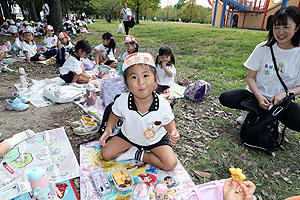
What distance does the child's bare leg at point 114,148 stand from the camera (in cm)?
257

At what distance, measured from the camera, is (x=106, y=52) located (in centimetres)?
680

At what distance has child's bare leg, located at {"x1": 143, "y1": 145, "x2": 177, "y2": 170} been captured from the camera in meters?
2.43

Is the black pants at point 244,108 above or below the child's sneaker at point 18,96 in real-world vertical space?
above

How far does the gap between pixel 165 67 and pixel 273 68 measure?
2.15 m

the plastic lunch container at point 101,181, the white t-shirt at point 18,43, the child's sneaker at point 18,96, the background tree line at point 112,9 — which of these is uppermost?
the background tree line at point 112,9

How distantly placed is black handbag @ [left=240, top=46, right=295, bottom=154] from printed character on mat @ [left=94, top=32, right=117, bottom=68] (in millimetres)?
4884

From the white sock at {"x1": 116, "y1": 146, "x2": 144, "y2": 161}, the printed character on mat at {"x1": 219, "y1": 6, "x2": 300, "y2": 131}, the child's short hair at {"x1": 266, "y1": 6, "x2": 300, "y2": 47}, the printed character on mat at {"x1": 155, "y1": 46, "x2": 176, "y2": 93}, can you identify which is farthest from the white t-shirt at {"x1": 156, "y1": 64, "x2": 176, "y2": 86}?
the white sock at {"x1": 116, "y1": 146, "x2": 144, "y2": 161}

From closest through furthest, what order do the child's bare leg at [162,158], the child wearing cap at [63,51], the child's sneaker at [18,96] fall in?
the child's bare leg at [162,158]
the child's sneaker at [18,96]
the child wearing cap at [63,51]

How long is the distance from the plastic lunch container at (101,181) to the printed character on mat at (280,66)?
2445mm

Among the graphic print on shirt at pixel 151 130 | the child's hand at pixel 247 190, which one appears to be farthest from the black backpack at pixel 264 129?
the graphic print on shirt at pixel 151 130

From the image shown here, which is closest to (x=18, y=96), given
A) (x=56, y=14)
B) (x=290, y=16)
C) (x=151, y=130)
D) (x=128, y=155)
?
(x=128, y=155)

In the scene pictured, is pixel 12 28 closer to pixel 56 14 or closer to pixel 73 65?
pixel 56 14

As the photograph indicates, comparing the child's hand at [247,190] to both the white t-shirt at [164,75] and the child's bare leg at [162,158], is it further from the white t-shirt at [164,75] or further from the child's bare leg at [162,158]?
the white t-shirt at [164,75]

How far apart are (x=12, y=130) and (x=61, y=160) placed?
127cm
